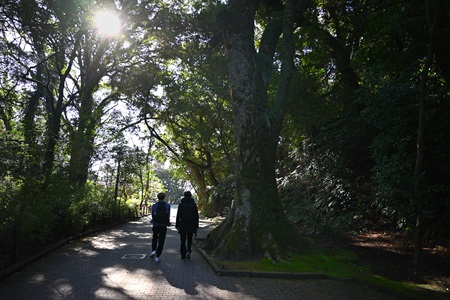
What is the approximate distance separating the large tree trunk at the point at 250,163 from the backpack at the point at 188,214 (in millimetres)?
1088

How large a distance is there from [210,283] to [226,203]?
93.9 feet

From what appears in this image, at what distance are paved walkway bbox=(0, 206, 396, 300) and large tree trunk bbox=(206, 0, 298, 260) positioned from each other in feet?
4.48

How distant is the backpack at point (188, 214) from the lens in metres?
9.17

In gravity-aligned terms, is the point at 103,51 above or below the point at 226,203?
above

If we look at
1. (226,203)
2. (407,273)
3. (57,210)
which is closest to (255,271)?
(407,273)

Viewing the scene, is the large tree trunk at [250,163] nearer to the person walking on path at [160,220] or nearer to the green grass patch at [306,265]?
the green grass patch at [306,265]

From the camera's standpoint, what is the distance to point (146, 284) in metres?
6.47

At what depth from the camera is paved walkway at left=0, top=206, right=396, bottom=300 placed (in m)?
5.82

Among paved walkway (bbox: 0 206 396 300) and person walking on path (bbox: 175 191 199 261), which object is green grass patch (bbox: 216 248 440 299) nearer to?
paved walkway (bbox: 0 206 396 300)

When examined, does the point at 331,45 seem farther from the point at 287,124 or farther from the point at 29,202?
the point at 29,202

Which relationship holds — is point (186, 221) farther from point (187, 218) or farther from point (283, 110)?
point (283, 110)

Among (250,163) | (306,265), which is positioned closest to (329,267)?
(306,265)

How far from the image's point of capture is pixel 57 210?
11.2 meters

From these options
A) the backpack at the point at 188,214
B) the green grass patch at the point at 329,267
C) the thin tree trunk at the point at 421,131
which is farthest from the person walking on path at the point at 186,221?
the thin tree trunk at the point at 421,131
